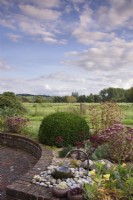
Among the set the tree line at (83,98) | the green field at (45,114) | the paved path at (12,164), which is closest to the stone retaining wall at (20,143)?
the paved path at (12,164)

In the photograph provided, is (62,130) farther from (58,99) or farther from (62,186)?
(58,99)

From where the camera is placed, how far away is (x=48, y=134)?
9.21m

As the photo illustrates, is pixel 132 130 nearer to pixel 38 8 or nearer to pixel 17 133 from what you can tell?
pixel 38 8

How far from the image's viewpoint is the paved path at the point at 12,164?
6719mm

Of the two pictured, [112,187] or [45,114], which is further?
[45,114]

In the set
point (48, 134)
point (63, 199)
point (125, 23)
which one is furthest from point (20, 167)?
point (125, 23)

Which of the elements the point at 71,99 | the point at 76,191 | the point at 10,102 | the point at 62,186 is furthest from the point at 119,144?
the point at 71,99

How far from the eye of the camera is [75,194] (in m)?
4.41

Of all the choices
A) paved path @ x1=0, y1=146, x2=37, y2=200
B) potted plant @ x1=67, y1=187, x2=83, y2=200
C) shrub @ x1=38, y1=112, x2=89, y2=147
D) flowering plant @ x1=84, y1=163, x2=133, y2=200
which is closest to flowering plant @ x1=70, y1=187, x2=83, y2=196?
potted plant @ x1=67, y1=187, x2=83, y2=200

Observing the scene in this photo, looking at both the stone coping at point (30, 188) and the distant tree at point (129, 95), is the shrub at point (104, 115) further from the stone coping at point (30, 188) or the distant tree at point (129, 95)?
the distant tree at point (129, 95)

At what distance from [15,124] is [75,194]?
7364 mm

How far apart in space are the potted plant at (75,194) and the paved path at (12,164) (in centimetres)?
172

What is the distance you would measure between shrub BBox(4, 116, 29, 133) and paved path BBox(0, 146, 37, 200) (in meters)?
1.04

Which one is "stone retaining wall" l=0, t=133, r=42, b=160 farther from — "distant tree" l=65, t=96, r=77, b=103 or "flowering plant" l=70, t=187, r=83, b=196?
"distant tree" l=65, t=96, r=77, b=103
